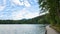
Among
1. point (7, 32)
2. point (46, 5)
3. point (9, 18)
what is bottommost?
point (7, 32)

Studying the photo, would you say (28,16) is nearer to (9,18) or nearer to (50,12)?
(9,18)

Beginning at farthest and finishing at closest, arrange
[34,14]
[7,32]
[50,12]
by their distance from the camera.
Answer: [34,14], [7,32], [50,12]

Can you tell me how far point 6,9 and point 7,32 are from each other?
1.44 feet

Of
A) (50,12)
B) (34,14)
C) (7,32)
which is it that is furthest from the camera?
(34,14)

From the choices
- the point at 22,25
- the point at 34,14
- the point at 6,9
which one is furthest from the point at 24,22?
the point at 6,9

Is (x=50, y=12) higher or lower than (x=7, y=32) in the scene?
higher

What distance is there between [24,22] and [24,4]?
0.94ft

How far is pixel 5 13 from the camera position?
1.96 metres

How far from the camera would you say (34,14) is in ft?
6.08

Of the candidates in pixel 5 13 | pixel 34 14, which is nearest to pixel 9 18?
pixel 5 13

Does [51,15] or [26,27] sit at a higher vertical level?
[51,15]

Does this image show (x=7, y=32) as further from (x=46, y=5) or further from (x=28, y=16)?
(x=46, y=5)

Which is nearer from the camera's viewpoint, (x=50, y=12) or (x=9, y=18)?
(x=50, y=12)

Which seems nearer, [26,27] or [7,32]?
[7,32]
